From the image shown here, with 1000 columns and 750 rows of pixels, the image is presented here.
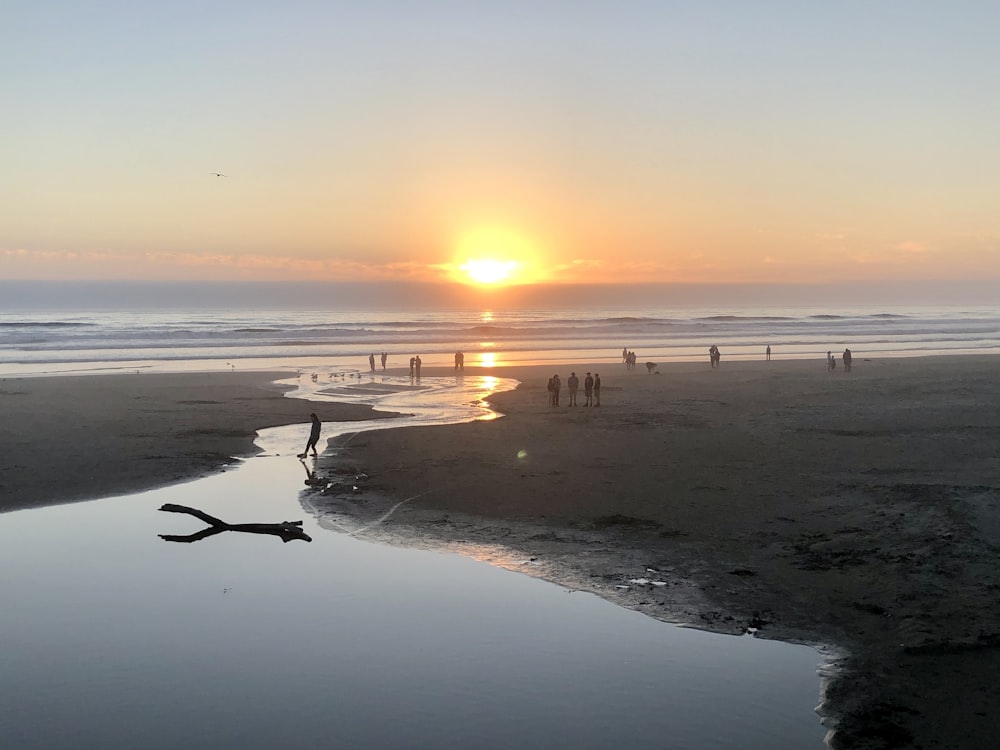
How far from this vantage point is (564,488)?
62.5 feet

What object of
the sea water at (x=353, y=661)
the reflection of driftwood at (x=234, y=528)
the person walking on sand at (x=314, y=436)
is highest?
the person walking on sand at (x=314, y=436)

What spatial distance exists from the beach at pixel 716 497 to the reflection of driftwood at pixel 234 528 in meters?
1.12

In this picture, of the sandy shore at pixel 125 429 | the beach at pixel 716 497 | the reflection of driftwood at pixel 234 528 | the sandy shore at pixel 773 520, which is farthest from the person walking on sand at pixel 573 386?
the reflection of driftwood at pixel 234 528

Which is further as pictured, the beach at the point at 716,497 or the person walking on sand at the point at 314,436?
the person walking on sand at the point at 314,436

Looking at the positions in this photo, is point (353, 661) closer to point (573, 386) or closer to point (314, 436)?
point (314, 436)

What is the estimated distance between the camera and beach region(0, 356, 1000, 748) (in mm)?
10430

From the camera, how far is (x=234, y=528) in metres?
Answer: 16.1

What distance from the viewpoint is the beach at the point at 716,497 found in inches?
411

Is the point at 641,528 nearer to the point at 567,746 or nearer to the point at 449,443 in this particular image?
the point at 567,746

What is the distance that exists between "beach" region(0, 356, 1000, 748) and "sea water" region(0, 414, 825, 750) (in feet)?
2.65

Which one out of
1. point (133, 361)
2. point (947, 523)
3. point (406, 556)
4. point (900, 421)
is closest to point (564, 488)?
point (406, 556)

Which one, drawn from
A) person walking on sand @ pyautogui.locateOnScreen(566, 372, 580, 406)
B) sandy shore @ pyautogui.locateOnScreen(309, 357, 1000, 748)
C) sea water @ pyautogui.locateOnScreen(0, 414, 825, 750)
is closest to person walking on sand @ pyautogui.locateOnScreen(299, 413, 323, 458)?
sandy shore @ pyautogui.locateOnScreen(309, 357, 1000, 748)

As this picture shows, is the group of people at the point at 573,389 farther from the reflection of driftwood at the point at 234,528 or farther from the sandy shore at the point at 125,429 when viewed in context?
the reflection of driftwood at the point at 234,528

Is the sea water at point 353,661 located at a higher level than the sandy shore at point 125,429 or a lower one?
lower
